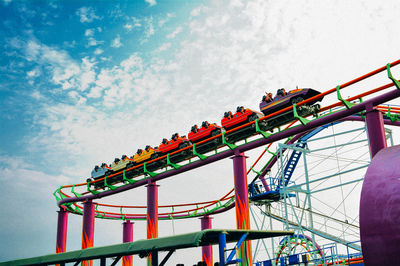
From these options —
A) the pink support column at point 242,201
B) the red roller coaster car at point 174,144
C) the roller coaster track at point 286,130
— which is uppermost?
the red roller coaster car at point 174,144

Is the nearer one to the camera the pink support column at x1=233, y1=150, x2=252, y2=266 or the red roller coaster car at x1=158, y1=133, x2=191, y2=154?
the pink support column at x1=233, y1=150, x2=252, y2=266

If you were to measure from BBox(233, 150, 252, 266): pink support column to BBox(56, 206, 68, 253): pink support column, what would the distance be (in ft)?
54.2

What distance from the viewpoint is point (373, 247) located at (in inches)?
396

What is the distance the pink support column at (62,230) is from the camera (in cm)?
3198

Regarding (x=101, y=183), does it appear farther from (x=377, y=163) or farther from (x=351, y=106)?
(x=377, y=163)

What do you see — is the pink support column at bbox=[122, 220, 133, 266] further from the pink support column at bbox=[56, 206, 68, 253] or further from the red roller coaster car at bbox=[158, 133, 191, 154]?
the red roller coaster car at bbox=[158, 133, 191, 154]

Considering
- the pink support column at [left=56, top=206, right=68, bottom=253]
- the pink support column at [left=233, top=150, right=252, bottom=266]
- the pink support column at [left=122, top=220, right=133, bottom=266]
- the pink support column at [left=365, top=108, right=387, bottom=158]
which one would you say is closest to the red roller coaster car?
the pink support column at [left=233, top=150, right=252, bottom=266]

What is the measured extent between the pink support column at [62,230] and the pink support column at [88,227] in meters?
3.15

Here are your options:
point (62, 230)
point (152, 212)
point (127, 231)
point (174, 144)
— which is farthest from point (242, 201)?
point (62, 230)

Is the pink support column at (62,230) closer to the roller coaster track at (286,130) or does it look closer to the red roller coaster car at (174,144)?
the roller coaster track at (286,130)

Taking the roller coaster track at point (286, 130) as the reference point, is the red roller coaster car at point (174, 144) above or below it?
above

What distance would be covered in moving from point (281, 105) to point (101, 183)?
15443 mm

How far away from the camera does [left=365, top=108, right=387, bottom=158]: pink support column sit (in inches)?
685

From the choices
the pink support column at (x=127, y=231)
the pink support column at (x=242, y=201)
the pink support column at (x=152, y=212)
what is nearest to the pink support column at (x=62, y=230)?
the pink support column at (x=127, y=231)
